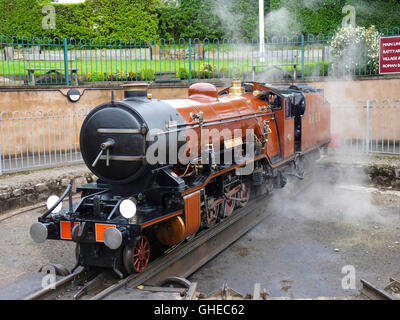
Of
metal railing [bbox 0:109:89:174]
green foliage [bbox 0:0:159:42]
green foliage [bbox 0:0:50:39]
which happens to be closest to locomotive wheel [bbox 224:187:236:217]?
metal railing [bbox 0:109:89:174]

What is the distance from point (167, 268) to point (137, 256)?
0.46m

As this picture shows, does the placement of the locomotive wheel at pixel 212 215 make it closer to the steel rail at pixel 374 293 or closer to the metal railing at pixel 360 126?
the steel rail at pixel 374 293

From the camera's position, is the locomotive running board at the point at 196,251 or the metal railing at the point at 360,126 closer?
the locomotive running board at the point at 196,251

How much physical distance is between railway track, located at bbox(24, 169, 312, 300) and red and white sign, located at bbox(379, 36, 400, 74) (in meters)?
7.69

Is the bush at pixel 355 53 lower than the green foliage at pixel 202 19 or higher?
lower

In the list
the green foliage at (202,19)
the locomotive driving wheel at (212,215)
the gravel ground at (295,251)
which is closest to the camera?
the gravel ground at (295,251)

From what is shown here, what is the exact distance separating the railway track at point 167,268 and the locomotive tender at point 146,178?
144 mm

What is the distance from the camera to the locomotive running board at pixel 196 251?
5250 mm

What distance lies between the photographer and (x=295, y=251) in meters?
7.05

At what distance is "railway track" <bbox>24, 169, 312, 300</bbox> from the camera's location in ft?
16.0

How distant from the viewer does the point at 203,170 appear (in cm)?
657

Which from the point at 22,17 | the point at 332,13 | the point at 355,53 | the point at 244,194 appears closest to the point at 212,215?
the point at 244,194

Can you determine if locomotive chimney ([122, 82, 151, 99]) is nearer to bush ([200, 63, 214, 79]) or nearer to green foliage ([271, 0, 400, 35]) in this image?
bush ([200, 63, 214, 79])

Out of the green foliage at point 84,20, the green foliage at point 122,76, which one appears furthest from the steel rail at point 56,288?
the green foliage at point 84,20
